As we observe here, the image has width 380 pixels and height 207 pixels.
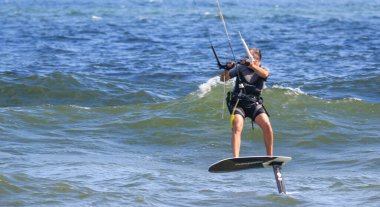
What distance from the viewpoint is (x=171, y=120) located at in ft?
52.2

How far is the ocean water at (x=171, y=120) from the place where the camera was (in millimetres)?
10500

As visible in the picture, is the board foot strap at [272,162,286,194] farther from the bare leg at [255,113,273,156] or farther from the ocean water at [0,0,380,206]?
the bare leg at [255,113,273,156]

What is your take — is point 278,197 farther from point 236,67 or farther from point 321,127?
point 321,127

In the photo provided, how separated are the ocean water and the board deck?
420 millimetres

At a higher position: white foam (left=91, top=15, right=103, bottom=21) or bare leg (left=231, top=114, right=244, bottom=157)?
white foam (left=91, top=15, right=103, bottom=21)

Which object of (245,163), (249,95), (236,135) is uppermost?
(249,95)

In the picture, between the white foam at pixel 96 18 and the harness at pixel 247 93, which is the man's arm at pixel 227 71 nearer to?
the harness at pixel 247 93

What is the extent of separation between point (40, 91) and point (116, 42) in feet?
37.0

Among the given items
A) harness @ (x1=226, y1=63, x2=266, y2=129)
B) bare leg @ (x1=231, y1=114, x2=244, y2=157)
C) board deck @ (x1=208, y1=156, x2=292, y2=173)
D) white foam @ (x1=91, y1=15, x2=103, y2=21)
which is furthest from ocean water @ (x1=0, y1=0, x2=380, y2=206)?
white foam @ (x1=91, y1=15, x2=103, y2=21)

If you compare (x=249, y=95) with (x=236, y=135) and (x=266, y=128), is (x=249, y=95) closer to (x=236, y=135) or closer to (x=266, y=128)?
(x=266, y=128)

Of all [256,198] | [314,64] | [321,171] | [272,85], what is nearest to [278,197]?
[256,198]

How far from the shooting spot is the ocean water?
1050 cm

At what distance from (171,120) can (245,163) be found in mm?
6098

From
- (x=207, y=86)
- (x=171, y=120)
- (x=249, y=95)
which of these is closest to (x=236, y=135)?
(x=249, y=95)
